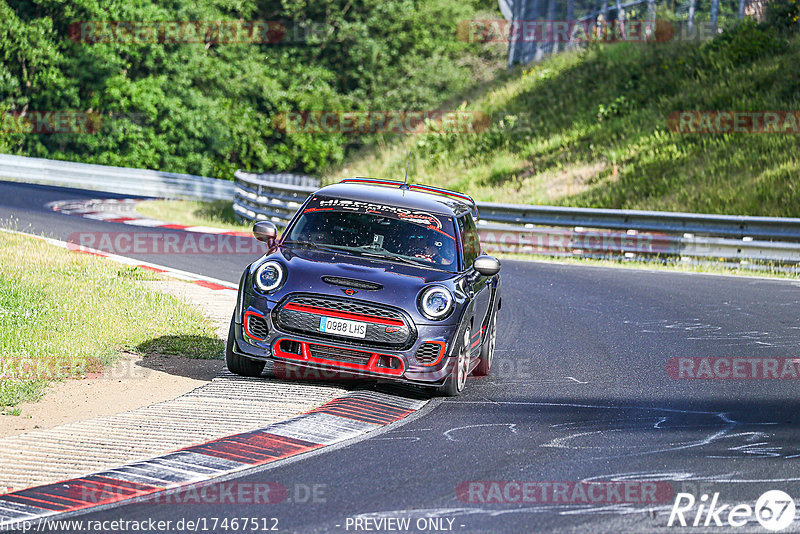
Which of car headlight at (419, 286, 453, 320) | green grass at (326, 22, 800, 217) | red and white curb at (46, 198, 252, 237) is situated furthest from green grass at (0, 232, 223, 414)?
green grass at (326, 22, 800, 217)

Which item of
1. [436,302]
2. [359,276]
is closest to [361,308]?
[359,276]

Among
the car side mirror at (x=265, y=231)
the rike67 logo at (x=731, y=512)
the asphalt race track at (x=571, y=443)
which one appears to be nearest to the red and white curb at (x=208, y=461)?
the asphalt race track at (x=571, y=443)

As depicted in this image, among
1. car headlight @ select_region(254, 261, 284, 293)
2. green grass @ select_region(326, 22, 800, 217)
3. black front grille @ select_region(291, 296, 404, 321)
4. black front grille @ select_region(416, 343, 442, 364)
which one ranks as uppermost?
green grass @ select_region(326, 22, 800, 217)

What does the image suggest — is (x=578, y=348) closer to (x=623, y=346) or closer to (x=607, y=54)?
(x=623, y=346)

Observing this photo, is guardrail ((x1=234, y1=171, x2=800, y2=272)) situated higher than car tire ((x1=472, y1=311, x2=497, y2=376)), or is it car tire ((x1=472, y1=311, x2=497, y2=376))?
guardrail ((x1=234, y1=171, x2=800, y2=272))

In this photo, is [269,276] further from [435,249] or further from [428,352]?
[435,249]

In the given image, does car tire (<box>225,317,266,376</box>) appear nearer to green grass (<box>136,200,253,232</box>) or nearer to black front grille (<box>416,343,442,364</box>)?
black front grille (<box>416,343,442,364</box>)

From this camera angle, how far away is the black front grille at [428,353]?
8.26 m

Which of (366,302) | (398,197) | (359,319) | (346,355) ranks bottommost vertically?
(346,355)

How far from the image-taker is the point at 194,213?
29984mm

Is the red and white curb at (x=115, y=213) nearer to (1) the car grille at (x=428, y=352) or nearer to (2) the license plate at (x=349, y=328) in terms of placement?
(2) the license plate at (x=349, y=328)

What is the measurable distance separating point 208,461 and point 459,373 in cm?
288

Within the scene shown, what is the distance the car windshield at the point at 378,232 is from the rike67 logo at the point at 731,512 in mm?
3724

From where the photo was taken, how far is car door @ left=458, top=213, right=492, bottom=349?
9.16 meters
